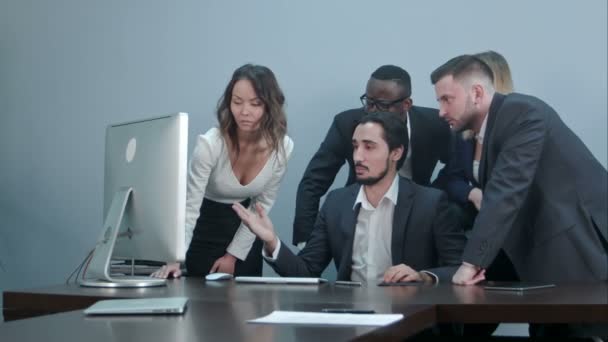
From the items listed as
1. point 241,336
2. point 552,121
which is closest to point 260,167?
Result: point 552,121

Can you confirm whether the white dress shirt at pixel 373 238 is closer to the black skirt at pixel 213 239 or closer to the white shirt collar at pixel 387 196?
the white shirt collar at pixel 387 196

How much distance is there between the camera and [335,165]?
386 centimetres

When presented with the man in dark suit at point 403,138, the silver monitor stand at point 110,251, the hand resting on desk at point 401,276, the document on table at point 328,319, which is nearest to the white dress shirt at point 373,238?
the man in dark suit at point 403,138

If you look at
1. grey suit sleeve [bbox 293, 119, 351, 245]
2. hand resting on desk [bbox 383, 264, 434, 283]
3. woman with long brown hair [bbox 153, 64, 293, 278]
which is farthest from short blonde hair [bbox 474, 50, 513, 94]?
hand resting on desk [bbox 383, 264, 434, 283]

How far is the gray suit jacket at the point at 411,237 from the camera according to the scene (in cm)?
300

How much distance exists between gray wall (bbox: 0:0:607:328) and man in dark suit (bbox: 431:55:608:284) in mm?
1527

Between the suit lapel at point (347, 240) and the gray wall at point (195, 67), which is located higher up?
the gray wall at point (195, 67)

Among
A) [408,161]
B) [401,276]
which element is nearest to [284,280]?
[401,276]

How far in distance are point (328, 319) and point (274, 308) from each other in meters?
0.28

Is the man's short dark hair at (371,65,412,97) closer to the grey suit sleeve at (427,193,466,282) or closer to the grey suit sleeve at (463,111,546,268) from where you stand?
the grey suit sleeve at (427,193,466,282)

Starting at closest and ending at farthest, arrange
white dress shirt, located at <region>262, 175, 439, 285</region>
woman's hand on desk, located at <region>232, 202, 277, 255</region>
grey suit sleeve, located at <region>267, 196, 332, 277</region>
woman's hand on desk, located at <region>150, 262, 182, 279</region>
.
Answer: woman's hand on desk, located at <region>150, 262, 182, 279</region> → woman's hand on desk, located at <region>232, 202, 277, 255</region> → grey suit sleeve, located at <region>267, 196, 332, 277</region> → white dress shirt, located at <region>262, 175, 439, 285</region>

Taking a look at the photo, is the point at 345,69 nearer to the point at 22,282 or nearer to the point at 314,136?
the point at 314,136

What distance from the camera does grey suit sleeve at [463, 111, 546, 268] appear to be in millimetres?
2506

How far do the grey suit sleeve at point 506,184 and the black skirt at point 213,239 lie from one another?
119cm
